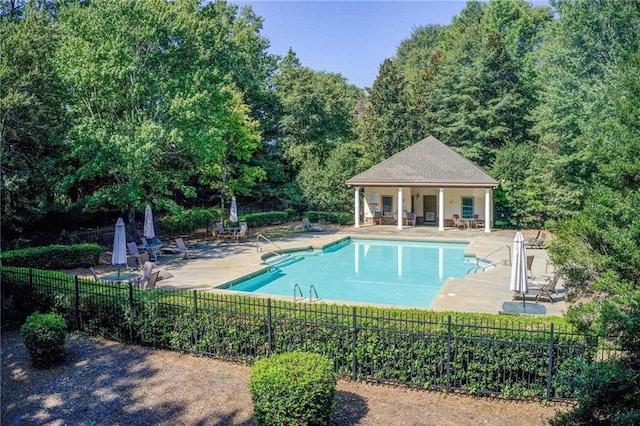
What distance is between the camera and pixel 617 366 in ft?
15.7

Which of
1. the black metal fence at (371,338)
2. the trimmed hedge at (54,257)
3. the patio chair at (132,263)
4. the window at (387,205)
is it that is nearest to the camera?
the black metal fence at (371,338)

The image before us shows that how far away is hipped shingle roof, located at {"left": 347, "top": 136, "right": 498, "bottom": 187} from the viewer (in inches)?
1118

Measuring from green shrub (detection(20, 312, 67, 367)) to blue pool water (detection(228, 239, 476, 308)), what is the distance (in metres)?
6.19

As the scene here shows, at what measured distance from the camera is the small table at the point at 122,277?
45.8ft

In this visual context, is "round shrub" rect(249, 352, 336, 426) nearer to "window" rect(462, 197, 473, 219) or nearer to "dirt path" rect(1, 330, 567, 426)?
"dirt path" rect(1, 330, 567, 426)

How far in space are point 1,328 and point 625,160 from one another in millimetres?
13469

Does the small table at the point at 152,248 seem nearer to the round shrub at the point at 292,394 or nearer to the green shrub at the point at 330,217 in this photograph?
the round shrub at the point at 292,394

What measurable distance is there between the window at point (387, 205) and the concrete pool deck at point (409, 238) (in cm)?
282

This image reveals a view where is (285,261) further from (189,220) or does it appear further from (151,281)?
(151,281)

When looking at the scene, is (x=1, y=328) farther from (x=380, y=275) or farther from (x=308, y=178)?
(x=308, y=178)

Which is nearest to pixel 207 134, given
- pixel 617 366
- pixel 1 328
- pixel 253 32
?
pixel 1 328

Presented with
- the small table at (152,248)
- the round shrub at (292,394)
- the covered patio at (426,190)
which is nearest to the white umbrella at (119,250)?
the small table at (152,248)

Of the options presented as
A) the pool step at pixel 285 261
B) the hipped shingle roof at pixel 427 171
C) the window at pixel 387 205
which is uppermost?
the hipped shingle roof at pixel 427 171

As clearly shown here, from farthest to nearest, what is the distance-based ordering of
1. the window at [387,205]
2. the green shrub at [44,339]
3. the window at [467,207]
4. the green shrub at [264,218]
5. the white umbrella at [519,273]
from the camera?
the window at [387,205] < the window at [467,207] < the green shrub at [264,218] < the white umbrella at [519,273] < the green shrub at [44,339]
